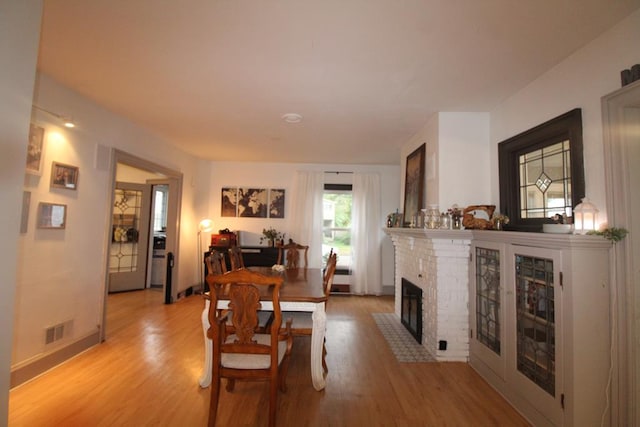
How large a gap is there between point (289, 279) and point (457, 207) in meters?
1.90

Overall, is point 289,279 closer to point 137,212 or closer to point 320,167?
point 320,167

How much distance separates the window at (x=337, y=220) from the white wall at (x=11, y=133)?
4.75 metres

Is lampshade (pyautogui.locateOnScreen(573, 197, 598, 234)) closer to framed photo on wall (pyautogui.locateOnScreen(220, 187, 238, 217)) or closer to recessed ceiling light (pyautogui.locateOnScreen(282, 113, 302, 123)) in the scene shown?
recessed ceiling light (pyautogui.locateOnScreen(282, 113, 302, 123))

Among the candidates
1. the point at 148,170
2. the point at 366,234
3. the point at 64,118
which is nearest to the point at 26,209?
the point at 64,118

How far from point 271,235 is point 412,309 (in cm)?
295

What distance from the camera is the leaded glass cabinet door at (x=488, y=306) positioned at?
2289mm

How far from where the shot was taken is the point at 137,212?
5.54 metres

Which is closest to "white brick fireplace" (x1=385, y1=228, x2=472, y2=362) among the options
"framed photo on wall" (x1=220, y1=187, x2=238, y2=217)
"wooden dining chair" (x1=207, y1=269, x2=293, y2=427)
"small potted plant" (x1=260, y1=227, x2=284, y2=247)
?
"wooden dining chair" (x1=207, y1=269, x2=293, y2=427)

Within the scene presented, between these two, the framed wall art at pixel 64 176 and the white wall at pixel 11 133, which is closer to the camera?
the white wall at pixel 11 133

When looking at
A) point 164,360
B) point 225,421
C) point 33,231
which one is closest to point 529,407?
point 225,421

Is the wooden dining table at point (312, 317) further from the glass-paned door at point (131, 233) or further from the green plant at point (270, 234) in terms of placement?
the glass-paned door at point (131, 233)

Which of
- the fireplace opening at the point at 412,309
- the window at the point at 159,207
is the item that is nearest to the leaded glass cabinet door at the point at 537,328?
the fireplace opening at the point at 412,309

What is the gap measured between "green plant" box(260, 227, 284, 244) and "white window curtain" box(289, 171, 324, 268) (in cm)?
24

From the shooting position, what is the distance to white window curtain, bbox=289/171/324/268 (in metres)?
5.48
